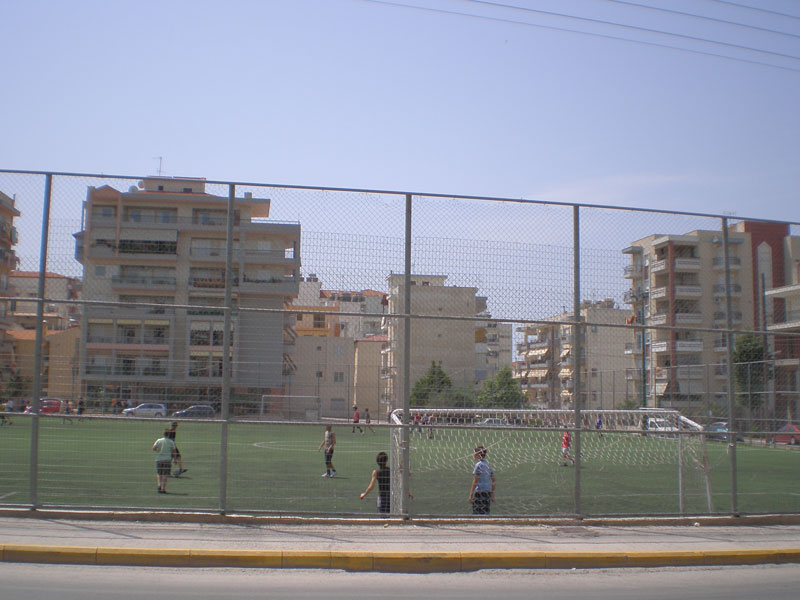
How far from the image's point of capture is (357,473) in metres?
20.6

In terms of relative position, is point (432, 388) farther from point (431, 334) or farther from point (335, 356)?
point (335, 356)

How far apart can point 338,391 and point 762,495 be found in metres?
13.2

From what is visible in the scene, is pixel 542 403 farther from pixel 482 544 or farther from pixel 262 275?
pixel 262 275

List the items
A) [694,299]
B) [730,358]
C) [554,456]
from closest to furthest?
[730,358], [694,299], [554,456]

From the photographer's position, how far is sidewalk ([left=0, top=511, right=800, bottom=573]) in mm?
7754

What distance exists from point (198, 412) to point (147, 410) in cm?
67

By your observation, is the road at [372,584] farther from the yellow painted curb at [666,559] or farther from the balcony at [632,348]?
the balcony at [632,348]

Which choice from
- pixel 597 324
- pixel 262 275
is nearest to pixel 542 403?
pixel 597 324

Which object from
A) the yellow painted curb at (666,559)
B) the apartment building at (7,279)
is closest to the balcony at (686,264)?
the yellow painted curb at (666,559)

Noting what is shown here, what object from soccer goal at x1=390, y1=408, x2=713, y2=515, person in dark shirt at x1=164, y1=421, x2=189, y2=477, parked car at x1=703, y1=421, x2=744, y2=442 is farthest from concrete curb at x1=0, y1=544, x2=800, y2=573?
parked car at x1=703, y1=421, x2=744, y2=442

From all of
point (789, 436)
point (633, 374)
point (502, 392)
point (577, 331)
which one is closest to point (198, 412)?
point (502, 392)

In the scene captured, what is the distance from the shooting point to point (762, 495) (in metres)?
17.5

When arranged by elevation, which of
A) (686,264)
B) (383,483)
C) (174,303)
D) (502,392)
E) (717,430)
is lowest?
(383,483)

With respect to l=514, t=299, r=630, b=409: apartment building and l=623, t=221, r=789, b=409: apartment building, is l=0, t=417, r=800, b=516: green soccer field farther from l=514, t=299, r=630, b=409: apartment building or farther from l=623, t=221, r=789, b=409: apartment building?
l=514, t=299, r=630, b=409: apartment building
